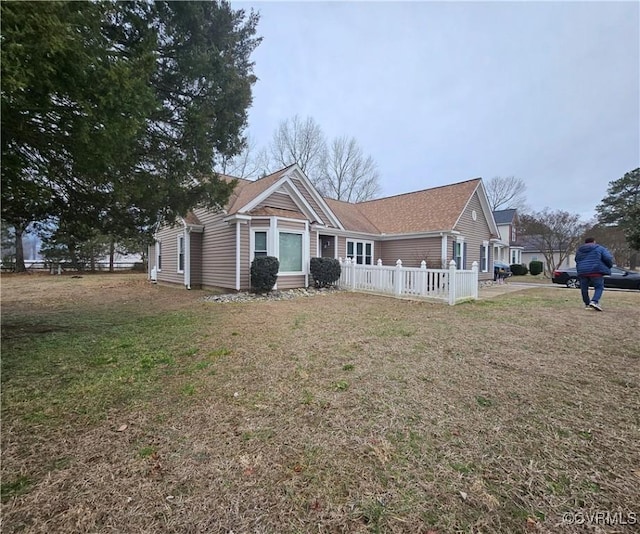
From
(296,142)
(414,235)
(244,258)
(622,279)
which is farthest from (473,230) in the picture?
(296,142)

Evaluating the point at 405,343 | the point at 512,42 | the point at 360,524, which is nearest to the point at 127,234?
the point at 405,343

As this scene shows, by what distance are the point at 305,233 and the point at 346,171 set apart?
71.0 feet

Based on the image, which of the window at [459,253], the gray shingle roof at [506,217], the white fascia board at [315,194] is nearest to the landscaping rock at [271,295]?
the white fascia board at [315,194]

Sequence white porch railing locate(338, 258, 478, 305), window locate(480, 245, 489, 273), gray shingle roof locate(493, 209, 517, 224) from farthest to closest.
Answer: gray shingle roof locate(493, 209, 517, 224), window locate(480, 245, 489, 273), white porch railing locate(338, 258, 478, 305)

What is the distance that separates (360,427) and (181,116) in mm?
6302

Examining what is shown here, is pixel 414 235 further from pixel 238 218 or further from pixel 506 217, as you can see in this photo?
pixel 506 217

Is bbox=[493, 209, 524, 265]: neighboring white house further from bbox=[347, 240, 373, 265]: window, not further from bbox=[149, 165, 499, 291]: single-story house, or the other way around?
bbox=[347, 240, 373, 265]: window

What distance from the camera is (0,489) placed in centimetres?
182

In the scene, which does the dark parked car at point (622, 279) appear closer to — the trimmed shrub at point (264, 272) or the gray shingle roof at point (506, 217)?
the trimmed shrub at point (264, 272)

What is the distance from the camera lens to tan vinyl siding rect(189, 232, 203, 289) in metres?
13.3

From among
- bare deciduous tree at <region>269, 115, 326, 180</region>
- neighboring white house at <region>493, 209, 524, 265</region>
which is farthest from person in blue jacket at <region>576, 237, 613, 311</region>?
bare deciduous tree at <region>269, 115, 326, 180</region>

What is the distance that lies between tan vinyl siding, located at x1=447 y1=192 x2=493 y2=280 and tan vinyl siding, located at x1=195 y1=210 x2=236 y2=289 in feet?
34.6

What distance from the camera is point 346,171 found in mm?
31641

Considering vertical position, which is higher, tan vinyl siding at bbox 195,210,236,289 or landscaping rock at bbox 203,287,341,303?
tan vinyl siding at bbox 195,210,236,289
